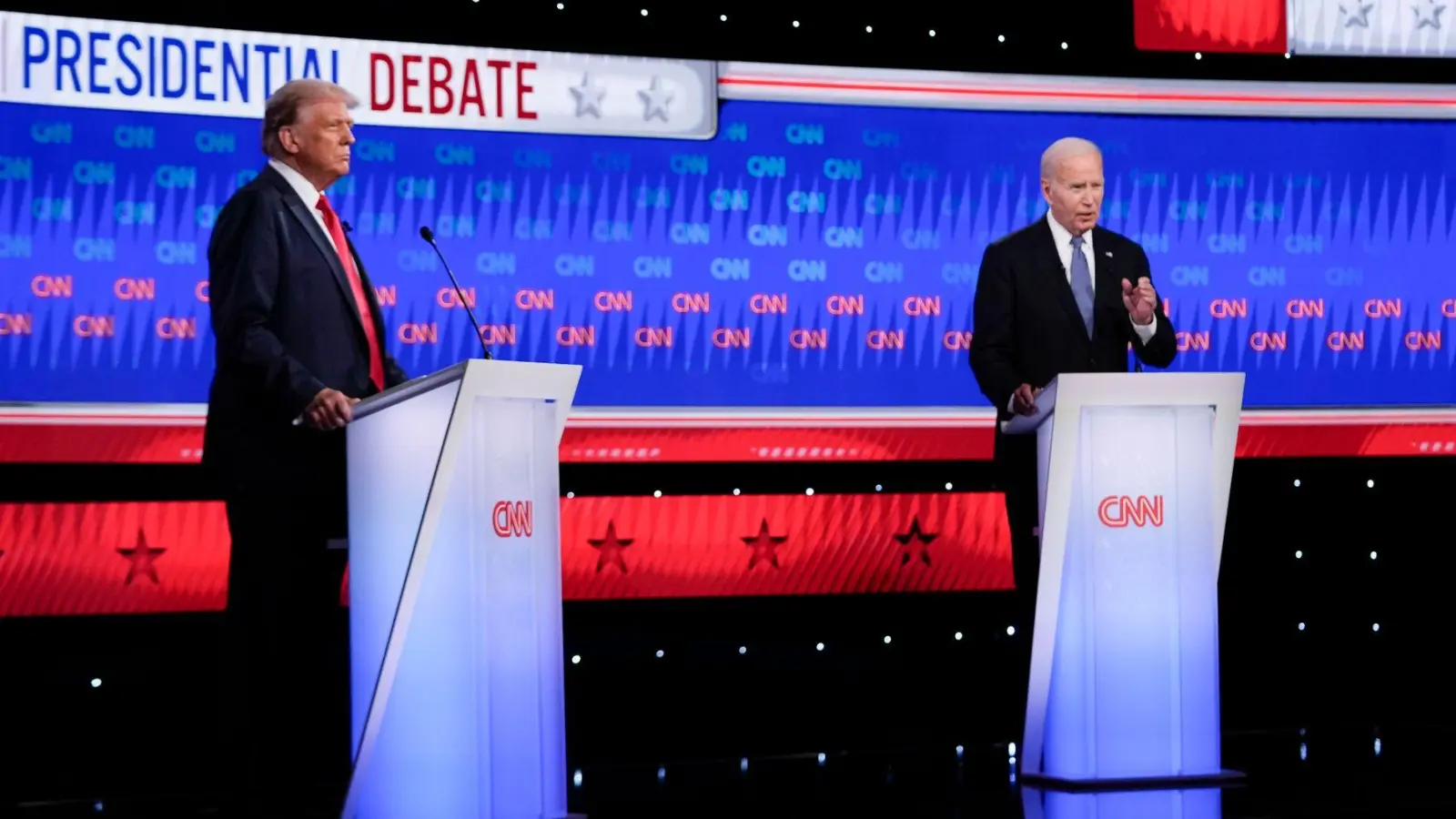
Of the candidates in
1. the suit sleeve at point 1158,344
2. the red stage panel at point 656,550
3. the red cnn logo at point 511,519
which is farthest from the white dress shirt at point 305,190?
the suit sleeve at point 1158,344

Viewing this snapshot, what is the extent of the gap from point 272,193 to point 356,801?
3.63 ft

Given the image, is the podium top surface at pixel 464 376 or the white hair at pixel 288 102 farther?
the white hair at pixel 288 102

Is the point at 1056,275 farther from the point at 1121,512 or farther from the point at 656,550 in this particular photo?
the point at 656,550

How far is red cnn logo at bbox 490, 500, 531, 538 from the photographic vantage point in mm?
3102

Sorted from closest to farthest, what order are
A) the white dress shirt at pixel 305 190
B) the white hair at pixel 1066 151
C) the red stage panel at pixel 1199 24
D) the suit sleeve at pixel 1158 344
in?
the white dress shirt at pixel 305 190
the suit sleeve at pixel 1158 344
the white hair at pixel 1066 151
the red stage panel at pixel 1199 24

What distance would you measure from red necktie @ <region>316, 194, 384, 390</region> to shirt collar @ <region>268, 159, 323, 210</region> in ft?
0.05

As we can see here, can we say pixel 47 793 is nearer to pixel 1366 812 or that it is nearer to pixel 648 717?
pixel 648 717

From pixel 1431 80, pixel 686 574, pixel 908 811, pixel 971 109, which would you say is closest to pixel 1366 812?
pixel 908 811

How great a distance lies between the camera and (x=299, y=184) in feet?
11.1

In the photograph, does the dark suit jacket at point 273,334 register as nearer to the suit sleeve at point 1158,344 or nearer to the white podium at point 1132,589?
the white podium at point 1132,589

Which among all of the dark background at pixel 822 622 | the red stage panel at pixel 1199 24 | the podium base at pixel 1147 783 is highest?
the red stage panel at pixel 1199 24

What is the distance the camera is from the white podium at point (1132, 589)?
348cm

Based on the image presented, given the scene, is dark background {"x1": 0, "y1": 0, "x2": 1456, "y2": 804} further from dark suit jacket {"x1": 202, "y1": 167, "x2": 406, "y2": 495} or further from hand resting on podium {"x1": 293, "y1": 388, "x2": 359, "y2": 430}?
hand resting on podium {"x1": 293, "y1": 388, "x2": 359, "y2": 430}

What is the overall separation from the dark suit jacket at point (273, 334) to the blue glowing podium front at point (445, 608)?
19cm
